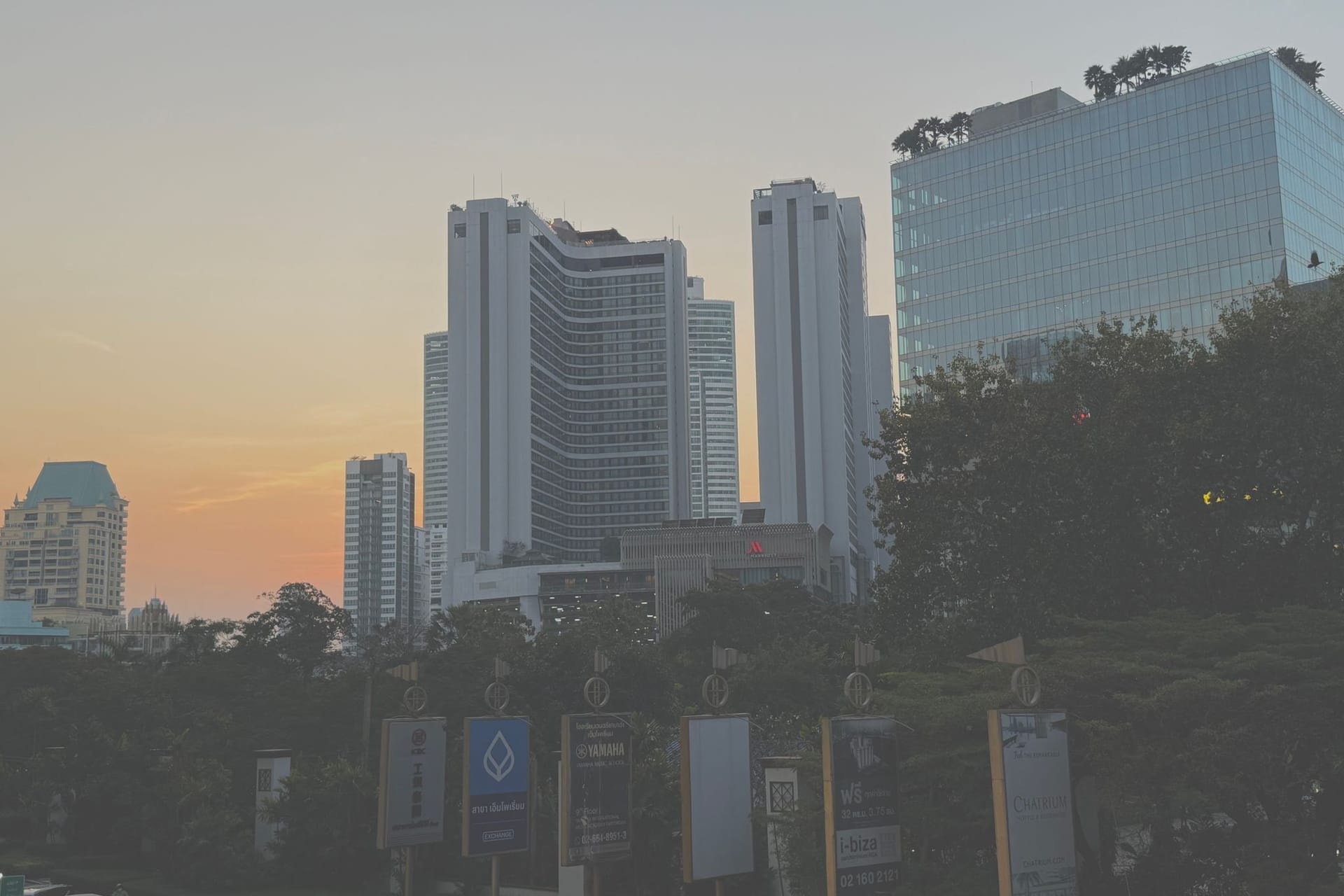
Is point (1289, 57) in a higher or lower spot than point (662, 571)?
higher

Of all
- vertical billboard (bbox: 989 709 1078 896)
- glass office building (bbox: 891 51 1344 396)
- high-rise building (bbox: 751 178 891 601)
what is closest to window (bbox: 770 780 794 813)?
vertical billboard (bbox: 989 709 1078 896)

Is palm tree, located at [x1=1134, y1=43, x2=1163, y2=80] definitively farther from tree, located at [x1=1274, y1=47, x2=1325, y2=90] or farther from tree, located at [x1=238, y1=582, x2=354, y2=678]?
tree, located at [x1=238, y1=582, x2=354, y2=678]

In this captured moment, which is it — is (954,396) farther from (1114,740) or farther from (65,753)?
(65,753)

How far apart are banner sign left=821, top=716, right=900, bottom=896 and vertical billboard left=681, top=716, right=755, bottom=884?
9.90 feet

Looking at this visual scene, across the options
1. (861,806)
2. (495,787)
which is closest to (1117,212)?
(495,787)

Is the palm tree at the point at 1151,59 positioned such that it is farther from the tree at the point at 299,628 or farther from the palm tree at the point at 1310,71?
the tree at the point at 299,628

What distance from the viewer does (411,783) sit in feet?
90.1

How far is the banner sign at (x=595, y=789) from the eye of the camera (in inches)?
947

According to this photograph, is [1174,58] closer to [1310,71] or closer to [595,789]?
[1310,71]

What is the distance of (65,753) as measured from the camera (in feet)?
154

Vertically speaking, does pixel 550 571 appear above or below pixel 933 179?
below

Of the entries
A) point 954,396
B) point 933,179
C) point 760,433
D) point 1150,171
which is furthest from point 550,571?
point 954,396

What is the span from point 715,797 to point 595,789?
2472 millimetres

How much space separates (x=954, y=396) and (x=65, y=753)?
34.0 meters
